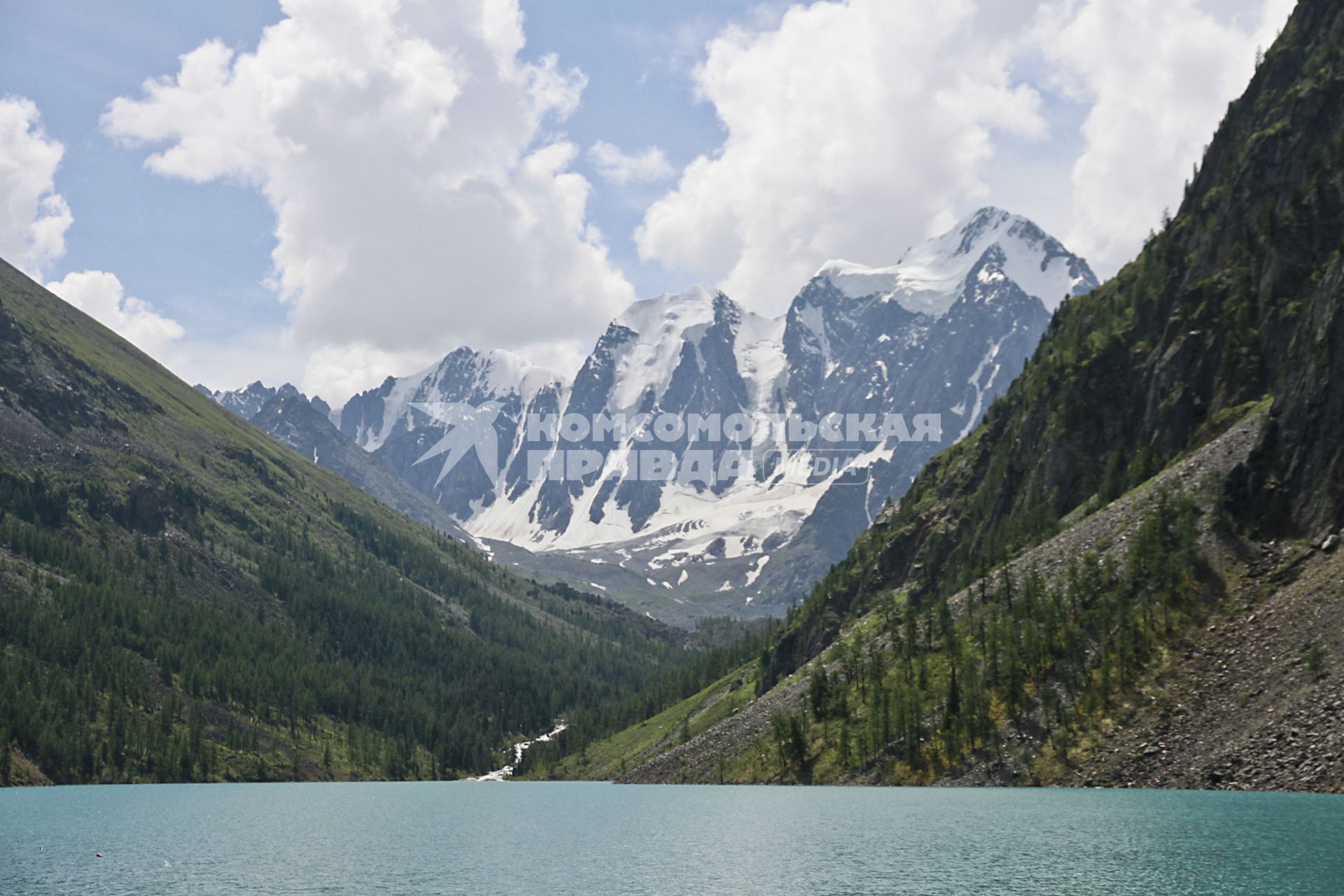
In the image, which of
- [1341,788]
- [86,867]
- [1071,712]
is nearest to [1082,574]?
[1071,712]

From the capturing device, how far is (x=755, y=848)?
100188mm

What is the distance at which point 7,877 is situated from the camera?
8569 cm

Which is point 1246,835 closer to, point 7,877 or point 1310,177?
point 7,877

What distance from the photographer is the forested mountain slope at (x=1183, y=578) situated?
121438 millimetres

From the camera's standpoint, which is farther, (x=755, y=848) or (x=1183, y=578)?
(x=1183, y=578)

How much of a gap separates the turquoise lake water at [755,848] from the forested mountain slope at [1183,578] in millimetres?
8120

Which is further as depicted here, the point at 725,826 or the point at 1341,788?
the point at 725,826

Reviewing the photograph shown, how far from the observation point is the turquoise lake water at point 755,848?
3007 inches

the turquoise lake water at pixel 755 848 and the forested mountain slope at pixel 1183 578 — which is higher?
the forested mountain slope at pixel 1183 578

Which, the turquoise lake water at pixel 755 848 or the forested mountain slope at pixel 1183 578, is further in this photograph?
the forested mountain slope at pixel 1183 578

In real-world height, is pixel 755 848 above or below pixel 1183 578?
below

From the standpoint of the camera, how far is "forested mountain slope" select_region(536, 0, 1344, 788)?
12144 centimetres

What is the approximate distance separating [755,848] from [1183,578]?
233 feet

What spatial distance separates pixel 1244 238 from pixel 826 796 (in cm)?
11278
